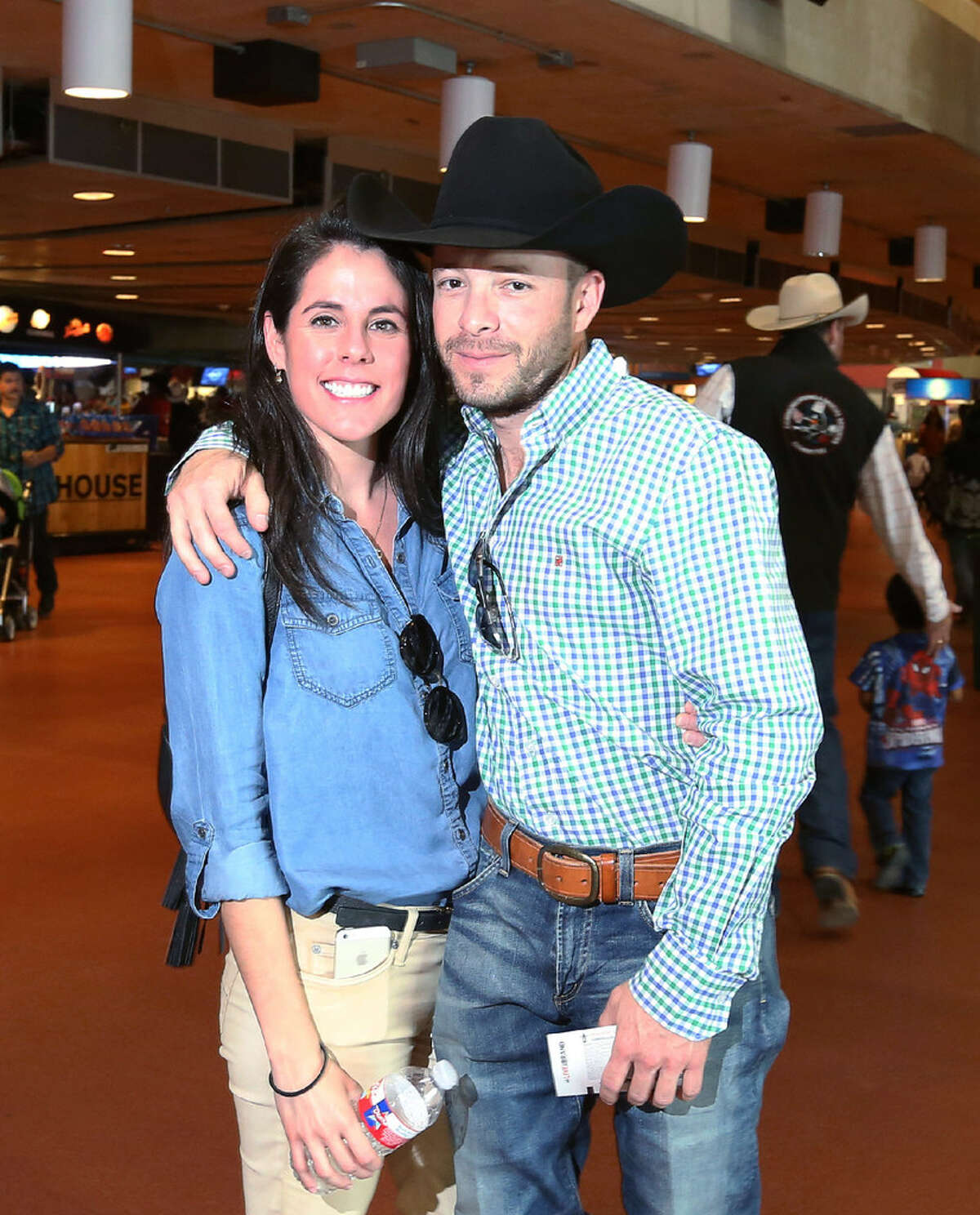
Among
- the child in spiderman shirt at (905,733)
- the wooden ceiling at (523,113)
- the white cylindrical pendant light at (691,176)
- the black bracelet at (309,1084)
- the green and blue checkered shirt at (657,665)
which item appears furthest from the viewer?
the white cylindrical pendant light at (691,176)

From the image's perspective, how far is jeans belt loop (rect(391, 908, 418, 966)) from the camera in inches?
69.3

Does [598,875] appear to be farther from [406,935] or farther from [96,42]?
[96,42]

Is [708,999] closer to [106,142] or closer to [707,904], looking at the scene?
[707,904]

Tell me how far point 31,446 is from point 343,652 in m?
8.40

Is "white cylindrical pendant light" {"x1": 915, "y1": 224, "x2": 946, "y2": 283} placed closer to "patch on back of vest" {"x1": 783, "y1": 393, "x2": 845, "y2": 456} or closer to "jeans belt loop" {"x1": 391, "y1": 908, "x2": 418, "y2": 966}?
"patch on back of vest" {"x1": 783, "y1": 393, "x2": 845, "y2": 456}

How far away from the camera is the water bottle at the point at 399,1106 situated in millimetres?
1594

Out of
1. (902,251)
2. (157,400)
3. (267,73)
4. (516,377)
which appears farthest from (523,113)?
(157,400)

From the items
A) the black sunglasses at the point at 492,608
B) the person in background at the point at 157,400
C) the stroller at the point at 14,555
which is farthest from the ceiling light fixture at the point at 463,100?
the person in background at the point at 157,400

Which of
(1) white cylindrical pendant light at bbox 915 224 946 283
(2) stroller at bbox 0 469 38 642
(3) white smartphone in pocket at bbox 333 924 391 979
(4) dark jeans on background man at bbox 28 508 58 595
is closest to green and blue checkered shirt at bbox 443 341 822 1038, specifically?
(3) white smartphone in pocket at bbox 333 924 391 979

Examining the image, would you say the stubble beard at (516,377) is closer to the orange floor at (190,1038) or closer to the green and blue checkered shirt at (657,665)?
the green and blue checkered shirt at (657,665)

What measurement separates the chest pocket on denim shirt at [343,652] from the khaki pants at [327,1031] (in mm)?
288

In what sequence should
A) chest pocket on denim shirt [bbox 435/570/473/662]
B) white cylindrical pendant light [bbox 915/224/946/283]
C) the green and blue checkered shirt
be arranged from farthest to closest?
white cylindrical pendant light [bbox 915/224/946/283] < chest pocket on denim shirt [bbox 435/570/473/662] < the green and blue checkered shirt

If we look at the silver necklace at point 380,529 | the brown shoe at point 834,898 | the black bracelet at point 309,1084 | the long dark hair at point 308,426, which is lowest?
the brown shoe at point 834,898

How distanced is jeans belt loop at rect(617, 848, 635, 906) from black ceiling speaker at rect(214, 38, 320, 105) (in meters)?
6.70
